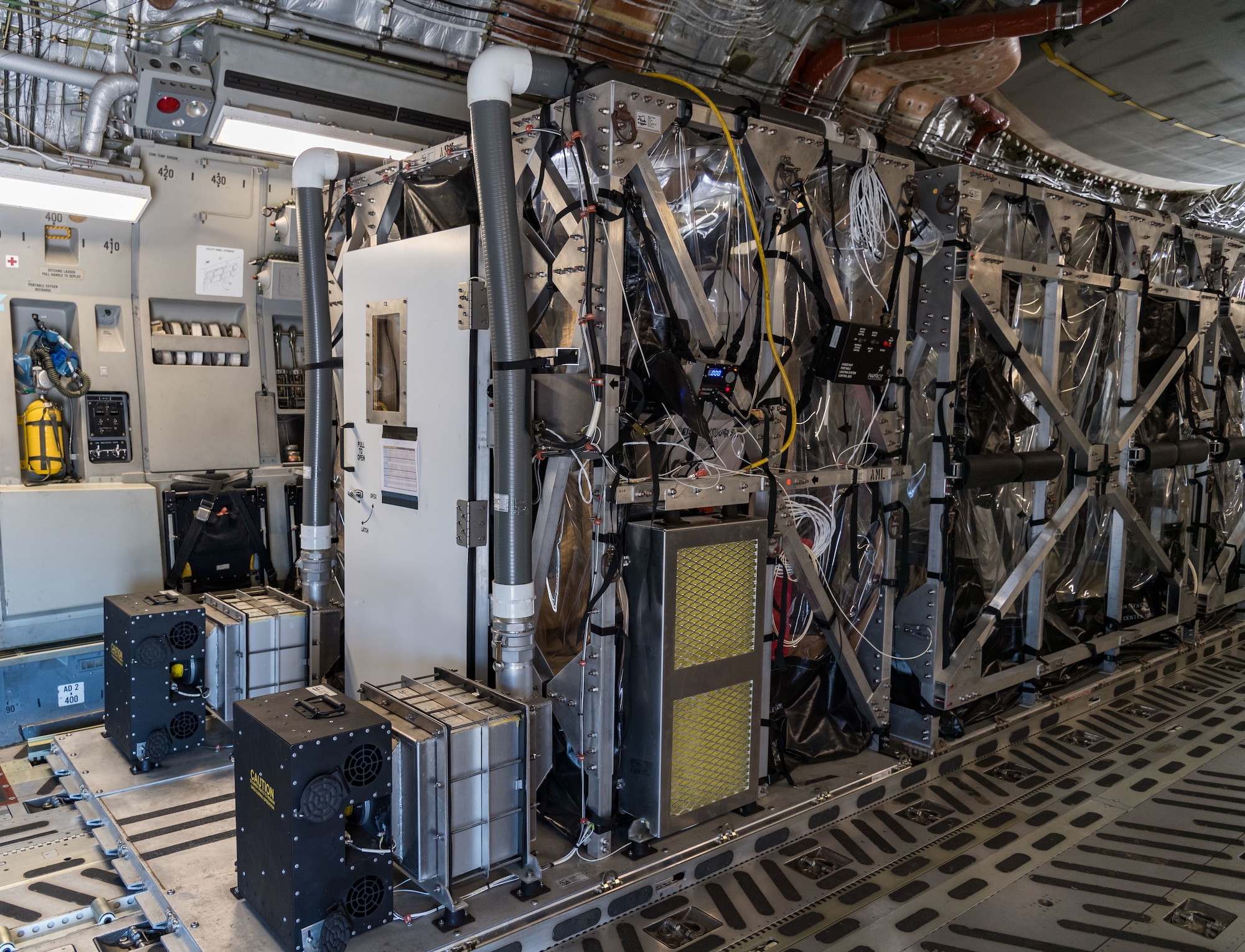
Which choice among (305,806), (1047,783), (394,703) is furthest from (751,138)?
(1047,783)

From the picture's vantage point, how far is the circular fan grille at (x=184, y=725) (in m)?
4.49

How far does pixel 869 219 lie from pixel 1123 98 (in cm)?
379

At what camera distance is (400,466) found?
4664 millimetres

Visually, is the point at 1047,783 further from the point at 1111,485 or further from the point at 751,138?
the point at 751,138

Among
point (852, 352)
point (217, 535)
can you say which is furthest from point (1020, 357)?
point (217, 535)

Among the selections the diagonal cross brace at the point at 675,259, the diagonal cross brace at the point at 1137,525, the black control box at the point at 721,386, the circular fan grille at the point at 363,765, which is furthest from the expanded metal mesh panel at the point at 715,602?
the diagonal cross brace at the point at 1137,525

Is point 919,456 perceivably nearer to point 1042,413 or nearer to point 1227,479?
point 1042,413

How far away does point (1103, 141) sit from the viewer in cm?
792

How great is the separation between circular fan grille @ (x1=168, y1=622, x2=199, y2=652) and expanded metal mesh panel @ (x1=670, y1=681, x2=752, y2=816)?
2536mm

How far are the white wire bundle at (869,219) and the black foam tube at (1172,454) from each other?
2.94 metres

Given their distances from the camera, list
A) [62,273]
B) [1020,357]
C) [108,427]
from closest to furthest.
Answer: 1. [1020,357]
2. [62,273]
3. [108,427]

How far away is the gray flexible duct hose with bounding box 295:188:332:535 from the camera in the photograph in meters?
5.06

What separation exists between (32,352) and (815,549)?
500cm

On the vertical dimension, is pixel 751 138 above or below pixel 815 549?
above
